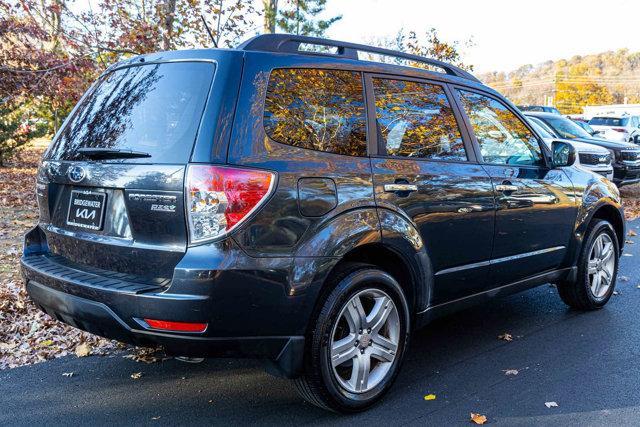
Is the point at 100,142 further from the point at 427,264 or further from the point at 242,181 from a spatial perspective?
the point at 427,264

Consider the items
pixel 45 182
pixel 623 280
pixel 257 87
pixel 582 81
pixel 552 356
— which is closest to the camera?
pixel 257 87

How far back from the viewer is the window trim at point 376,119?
346 cm

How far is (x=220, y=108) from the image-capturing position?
9.30 ft

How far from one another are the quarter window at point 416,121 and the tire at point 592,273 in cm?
183

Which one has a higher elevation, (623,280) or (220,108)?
(220,108)

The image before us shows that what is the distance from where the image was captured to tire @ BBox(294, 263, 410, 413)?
122 inches

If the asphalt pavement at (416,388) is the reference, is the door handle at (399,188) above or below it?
above

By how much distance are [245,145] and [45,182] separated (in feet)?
4.52

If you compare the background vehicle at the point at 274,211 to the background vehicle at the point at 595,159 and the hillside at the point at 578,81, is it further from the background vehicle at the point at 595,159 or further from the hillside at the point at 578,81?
the hillside at the point at 578,81

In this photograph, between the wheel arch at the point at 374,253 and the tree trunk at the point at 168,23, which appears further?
the tree trunk at the point at 168,23

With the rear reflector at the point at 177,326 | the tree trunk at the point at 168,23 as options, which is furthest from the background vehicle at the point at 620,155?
the rear reflector at the point at 177,326

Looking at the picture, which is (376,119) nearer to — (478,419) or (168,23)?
(478,419)

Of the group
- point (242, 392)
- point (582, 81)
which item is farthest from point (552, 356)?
point (582, 81)

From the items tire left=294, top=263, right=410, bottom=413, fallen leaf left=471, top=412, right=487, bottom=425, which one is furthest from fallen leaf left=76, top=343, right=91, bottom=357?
fallen leaf left=471, top=412, right=487, bottom=425
